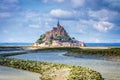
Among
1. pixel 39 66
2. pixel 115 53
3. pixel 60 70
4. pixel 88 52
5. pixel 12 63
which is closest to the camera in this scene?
pixel 60 70

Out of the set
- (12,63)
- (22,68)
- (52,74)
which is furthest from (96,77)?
(12,63)

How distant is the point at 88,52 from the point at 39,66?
4706cm

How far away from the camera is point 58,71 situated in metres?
44.7

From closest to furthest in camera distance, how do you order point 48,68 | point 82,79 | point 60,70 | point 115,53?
point 82,79 → point 60,70 → point 48,68 → point 115,53

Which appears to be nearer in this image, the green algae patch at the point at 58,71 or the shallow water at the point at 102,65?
the green algae patch at the point at 58,71

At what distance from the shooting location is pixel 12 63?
2478 inches

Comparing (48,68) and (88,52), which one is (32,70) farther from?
(88,52)

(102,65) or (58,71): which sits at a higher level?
(58,71)

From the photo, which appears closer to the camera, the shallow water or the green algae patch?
the green algae patch

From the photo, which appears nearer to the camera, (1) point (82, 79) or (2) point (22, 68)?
(1) point (82, 79)

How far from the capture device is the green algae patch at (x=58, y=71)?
3831 centimetres

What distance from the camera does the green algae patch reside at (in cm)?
3831

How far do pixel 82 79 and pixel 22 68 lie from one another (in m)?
22.4

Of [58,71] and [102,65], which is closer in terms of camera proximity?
[58,71]
